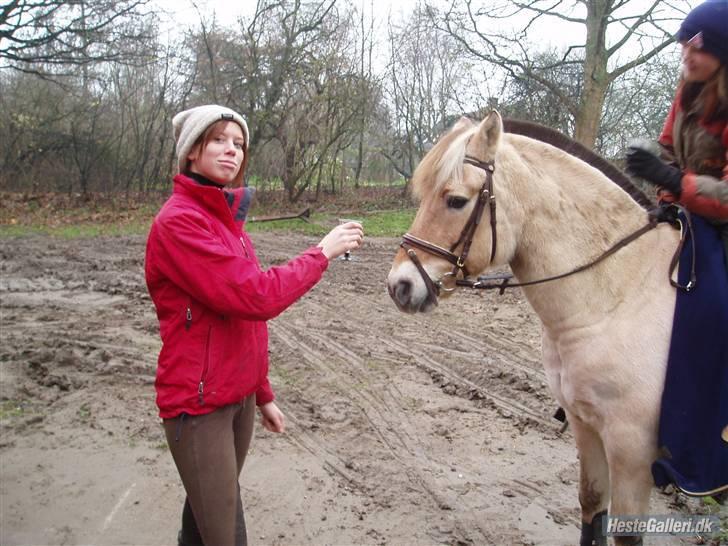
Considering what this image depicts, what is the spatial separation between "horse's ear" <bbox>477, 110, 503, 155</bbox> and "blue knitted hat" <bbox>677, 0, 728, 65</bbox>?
2.71 ft

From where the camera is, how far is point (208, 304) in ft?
5.87

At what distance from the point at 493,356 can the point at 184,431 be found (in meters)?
4.13

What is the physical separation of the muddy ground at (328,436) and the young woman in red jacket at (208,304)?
132 centimetres

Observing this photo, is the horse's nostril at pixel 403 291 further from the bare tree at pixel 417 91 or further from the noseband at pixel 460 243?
the bare tree at pixel 417 91

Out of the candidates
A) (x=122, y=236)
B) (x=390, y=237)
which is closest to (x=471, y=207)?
(x=390, y=237)

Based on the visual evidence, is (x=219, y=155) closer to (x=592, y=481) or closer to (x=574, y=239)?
(x=574, y=239)

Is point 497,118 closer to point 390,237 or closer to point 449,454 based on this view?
point 449,454

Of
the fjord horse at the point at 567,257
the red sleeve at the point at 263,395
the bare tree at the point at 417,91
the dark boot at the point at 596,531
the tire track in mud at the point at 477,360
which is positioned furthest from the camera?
the bare tree at the point at 417,91

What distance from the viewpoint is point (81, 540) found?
9.42 feet

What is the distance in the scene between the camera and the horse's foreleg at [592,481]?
2449 millimetres

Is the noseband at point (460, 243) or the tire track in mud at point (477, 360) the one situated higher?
the noseband at point (460, 243)

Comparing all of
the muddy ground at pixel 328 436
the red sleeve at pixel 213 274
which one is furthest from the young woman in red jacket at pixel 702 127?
the muddy ground at pixel 328 436

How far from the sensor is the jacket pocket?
5.99ft

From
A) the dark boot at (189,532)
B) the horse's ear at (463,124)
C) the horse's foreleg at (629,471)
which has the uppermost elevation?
the horse's ear at (463,124)
